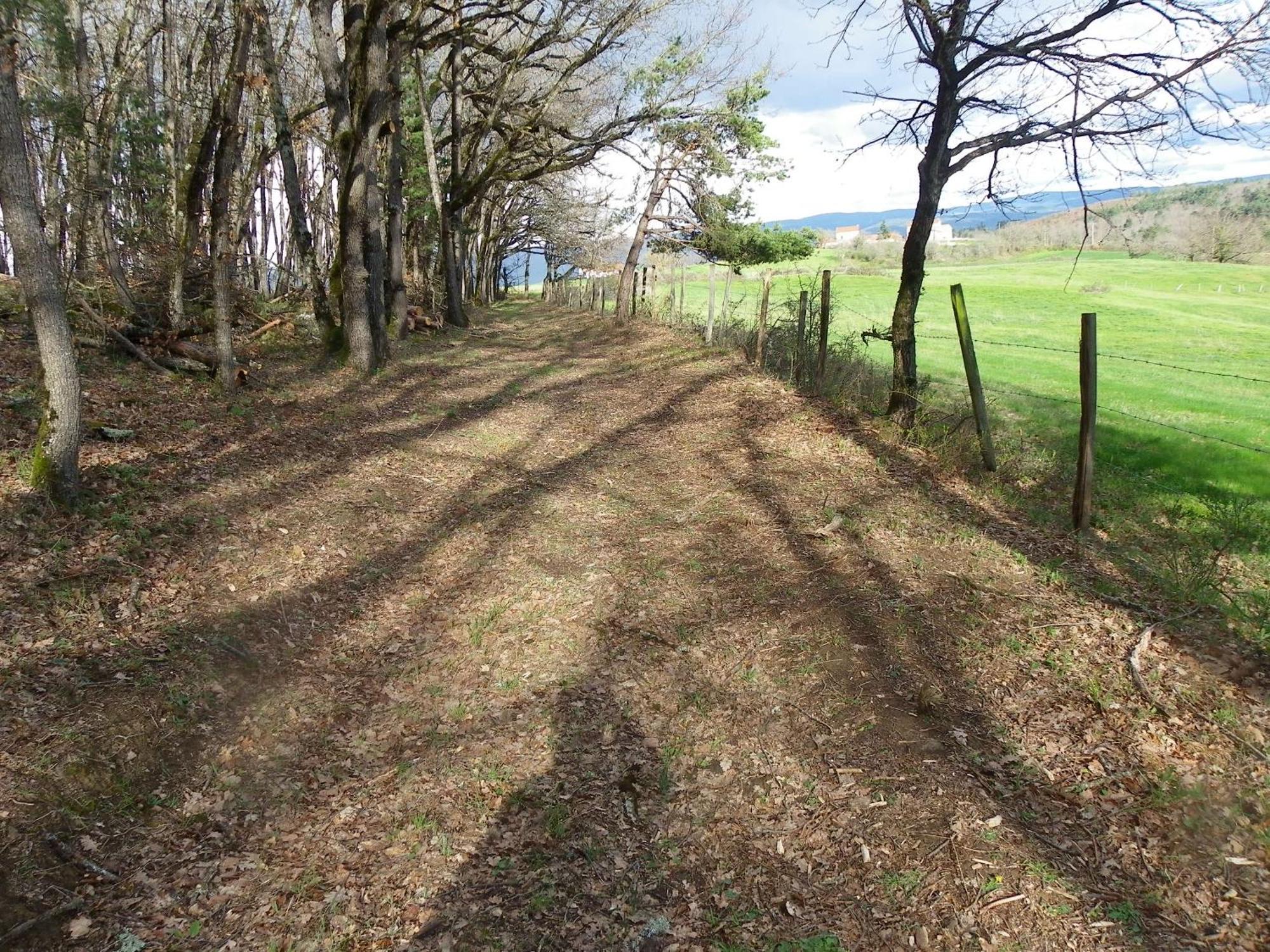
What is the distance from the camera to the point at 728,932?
2984 mm

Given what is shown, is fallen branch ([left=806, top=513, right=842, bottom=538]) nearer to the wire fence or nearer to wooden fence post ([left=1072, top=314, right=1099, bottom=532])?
wooden fence post ([left=1072, top=314, right=1099, bottom=532])

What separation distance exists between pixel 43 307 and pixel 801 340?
9725 millimetres

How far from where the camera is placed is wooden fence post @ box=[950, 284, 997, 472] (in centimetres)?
764

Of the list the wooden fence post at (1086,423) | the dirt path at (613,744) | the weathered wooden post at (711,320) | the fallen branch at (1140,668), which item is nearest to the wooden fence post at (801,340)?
the weathered wooden post at (711,320)

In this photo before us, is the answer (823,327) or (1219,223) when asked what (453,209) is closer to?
(823,327)

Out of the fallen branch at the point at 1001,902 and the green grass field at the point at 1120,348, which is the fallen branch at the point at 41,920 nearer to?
the fallen branch at the point at 1001,902

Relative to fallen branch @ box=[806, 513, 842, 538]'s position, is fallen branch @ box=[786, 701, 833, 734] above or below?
below

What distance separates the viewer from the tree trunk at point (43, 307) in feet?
16.3

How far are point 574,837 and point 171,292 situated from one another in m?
11.6

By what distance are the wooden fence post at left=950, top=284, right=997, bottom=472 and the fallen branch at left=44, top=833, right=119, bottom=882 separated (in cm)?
802

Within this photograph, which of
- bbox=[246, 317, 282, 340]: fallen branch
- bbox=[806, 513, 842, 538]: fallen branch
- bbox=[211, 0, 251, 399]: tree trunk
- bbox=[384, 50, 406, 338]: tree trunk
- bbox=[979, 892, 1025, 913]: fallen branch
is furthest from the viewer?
bbox=[246, 317, 282, 340]: fallen branch

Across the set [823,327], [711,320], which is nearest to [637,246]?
[711,320]

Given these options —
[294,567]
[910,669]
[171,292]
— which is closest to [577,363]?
[171,292]

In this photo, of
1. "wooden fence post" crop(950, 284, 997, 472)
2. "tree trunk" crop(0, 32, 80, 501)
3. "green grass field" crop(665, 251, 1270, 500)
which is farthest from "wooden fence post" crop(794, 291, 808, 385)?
"tree trunk" crop(0, 32, 80, 501)
